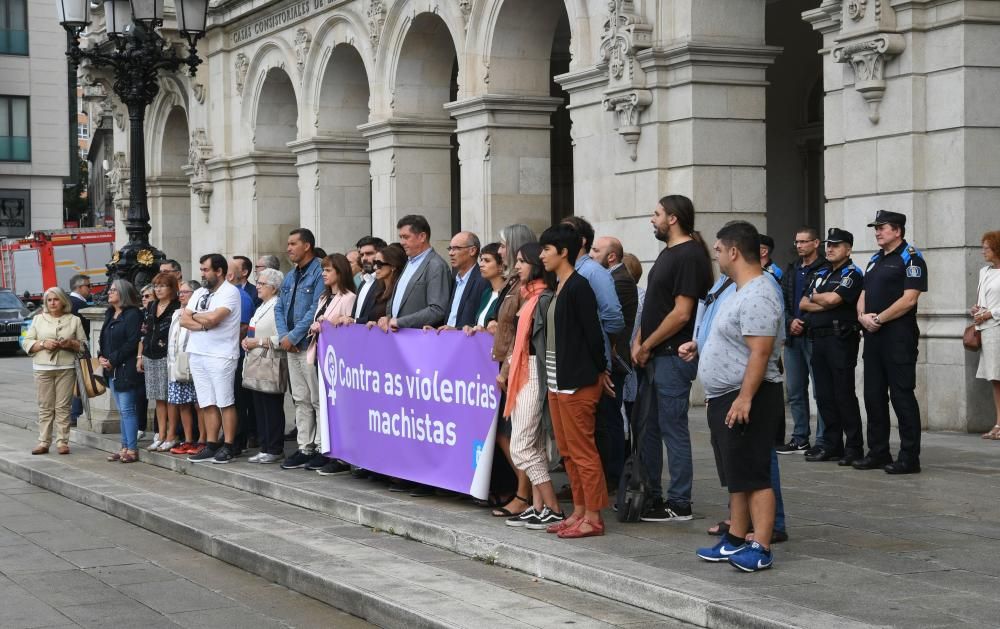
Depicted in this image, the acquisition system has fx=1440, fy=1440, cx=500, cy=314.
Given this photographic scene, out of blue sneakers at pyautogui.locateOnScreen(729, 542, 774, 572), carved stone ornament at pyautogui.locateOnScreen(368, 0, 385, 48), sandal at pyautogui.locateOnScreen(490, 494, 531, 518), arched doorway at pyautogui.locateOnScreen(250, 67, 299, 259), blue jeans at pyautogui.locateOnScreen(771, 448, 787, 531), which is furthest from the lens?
arched doorway at pyautogui.locateOnScreen(250, 67, 299, 259)

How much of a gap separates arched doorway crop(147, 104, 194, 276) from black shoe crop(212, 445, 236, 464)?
2274 cm

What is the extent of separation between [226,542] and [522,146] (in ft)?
40.7

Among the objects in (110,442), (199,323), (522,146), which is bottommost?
(110,442)

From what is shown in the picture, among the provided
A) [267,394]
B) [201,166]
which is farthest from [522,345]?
[201,166]

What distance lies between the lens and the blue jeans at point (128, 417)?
13.9 meters

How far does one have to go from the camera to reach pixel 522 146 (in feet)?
68.7

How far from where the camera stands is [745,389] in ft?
24.2

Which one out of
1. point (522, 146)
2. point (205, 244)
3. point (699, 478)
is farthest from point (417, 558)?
point (205, 244)

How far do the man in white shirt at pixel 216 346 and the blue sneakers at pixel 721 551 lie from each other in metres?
6.30

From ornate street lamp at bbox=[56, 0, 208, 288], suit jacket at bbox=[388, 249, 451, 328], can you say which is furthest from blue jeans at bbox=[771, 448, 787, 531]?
ornate street lamp at bbox=[56, 0, 208, 288]

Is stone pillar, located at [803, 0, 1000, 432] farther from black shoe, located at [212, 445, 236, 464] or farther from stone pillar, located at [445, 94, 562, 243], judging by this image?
stone pillar, located at [445, 94, 562, 243]

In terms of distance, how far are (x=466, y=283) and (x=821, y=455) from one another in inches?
136

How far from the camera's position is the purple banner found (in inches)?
378

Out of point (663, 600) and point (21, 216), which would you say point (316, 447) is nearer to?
point (663, 600)
